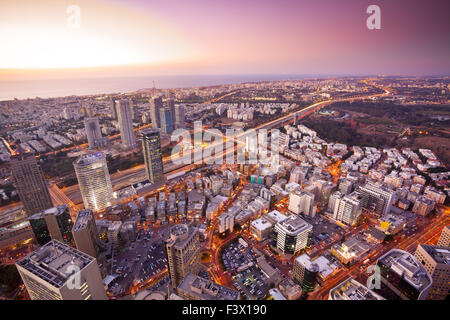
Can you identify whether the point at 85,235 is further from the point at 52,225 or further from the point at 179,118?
the point at 179,118

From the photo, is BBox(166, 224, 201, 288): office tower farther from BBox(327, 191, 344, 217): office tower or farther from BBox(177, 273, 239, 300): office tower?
BBox(327, 191, 344, 217): office tower

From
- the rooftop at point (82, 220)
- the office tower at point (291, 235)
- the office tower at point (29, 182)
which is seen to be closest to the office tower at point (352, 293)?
the office tower at point (291, 235)

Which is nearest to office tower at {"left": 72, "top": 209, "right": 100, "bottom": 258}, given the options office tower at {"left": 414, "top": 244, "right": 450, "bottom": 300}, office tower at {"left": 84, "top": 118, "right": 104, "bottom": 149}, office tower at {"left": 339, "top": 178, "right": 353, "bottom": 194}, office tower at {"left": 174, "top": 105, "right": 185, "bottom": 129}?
office tower at {"left": 414, "top": 244, "right": 450, "bottom": 300}

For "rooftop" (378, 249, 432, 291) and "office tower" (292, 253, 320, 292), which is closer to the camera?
"rooftop" (378, 249, 432, 291)
